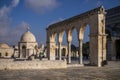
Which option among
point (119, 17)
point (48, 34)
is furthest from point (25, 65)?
point (119, 17)

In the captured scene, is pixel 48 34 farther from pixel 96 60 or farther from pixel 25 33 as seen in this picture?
pixel 96 60

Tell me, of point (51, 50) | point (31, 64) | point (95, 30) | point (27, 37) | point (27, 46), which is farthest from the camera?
point (27, 37)

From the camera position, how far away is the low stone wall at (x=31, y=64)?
1843 centimetres

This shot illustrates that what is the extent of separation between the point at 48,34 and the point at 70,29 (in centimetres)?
848

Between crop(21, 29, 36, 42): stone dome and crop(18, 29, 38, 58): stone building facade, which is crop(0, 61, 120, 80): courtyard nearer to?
crop(18, 29, 38, 58): stone building facade

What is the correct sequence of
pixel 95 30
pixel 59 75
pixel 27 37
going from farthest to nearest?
1. pixel 27 37
2. pixel 95 30
3. pixel 59 75

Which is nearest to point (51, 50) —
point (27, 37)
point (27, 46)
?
point (27, 46)

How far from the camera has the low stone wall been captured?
18.4 metres

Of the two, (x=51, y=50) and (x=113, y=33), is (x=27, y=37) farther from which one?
(x=113, y=33)

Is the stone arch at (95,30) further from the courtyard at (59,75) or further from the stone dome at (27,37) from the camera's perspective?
the stone dome at (27,37)

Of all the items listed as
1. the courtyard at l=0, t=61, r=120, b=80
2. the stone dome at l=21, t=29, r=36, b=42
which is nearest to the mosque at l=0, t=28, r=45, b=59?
the stone dome at l=21, t=29, r=36, b=42

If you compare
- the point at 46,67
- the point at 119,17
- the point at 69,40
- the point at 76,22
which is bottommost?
the point at 46,67

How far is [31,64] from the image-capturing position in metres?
19.1

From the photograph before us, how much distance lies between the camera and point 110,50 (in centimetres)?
3794
